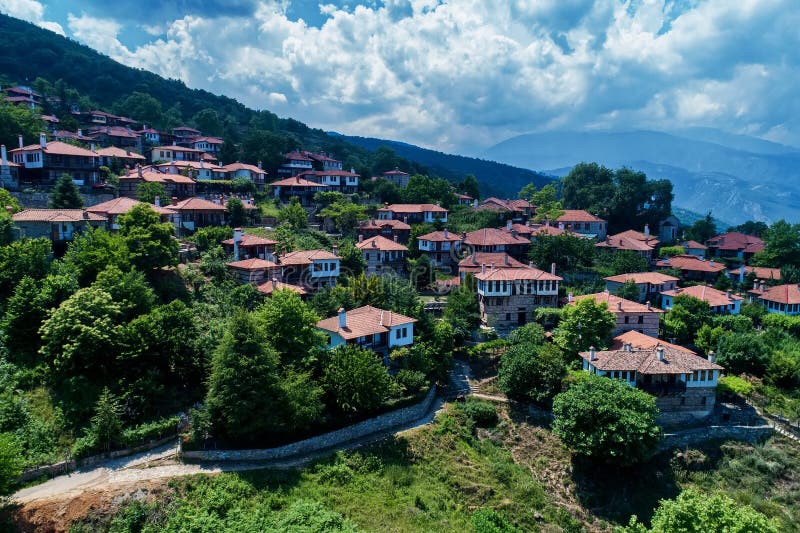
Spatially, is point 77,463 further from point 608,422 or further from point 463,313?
point 608,422

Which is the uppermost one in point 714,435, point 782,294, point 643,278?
point 643,278

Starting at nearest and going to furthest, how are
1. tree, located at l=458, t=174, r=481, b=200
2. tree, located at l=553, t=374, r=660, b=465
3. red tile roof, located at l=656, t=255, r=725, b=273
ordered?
tree, located at l=553, t=374, r=660, b=465
red tile roof, located at l=656, t=255, r=725, b=273
tree, located at l=458, t=174, r=481, b=200

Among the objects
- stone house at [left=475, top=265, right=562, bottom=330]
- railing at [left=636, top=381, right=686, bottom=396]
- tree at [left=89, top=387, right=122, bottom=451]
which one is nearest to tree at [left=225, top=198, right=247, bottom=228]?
stone house at [left=475, top=265, right=562, bottom=330]

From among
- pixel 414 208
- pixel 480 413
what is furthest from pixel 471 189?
pixel 480 413

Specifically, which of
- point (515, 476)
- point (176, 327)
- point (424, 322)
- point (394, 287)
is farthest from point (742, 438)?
point (176, 327)

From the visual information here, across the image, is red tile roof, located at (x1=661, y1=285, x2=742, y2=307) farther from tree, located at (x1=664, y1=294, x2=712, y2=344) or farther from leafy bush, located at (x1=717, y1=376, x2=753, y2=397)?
leafy bush, located at (x1=717, y1=376, x2=753, y2=397)

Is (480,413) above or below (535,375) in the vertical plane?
below

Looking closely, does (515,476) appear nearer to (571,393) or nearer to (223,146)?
(571,393)
